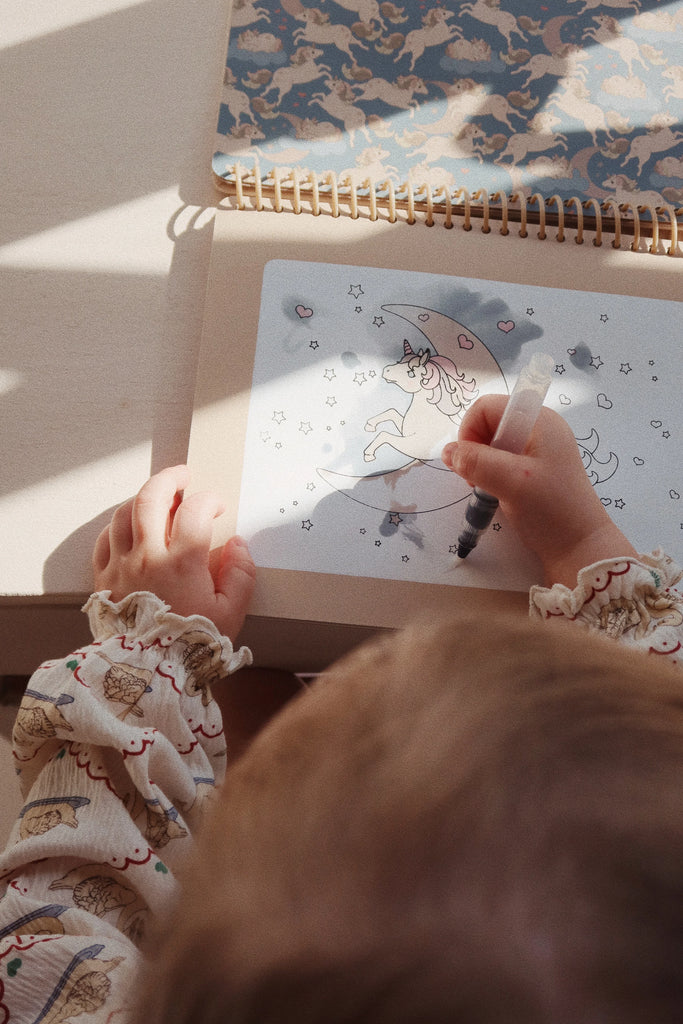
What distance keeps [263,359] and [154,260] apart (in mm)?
133

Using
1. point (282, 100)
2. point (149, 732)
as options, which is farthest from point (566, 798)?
point (282, 100)

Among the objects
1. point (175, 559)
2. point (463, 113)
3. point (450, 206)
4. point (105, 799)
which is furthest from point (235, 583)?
point (463, 113)

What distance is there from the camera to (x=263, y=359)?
61cm

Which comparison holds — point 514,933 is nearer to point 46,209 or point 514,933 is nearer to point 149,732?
point 149,732

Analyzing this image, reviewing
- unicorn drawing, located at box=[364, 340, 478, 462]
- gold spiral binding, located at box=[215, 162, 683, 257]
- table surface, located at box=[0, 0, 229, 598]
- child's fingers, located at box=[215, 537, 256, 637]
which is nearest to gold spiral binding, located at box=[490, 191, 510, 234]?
gold spiral binding, located at box=[215, 162, 683, 257]

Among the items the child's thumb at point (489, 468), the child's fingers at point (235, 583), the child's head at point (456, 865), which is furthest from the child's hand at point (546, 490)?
the child's head at point (456, 865)

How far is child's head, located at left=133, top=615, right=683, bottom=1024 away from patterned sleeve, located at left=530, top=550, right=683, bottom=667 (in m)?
0.27

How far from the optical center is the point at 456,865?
0.74 ft

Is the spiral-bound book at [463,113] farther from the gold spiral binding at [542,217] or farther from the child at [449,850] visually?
the child at [449,850]

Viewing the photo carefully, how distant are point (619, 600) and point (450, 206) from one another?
14.2 inches

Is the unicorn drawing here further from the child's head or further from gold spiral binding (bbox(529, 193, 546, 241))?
the child's head

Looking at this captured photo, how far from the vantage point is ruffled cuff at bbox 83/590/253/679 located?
1.74 feet

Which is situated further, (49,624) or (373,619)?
(49,624)

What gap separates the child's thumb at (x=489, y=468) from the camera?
552 millimetres
